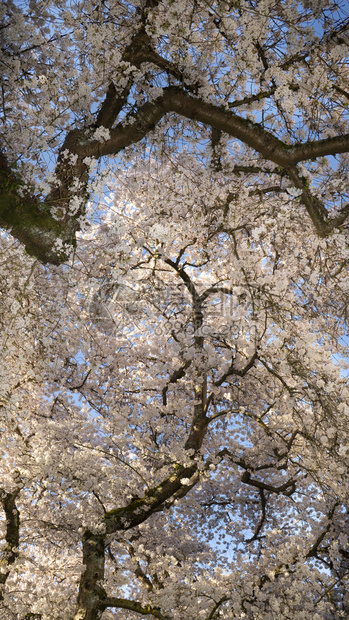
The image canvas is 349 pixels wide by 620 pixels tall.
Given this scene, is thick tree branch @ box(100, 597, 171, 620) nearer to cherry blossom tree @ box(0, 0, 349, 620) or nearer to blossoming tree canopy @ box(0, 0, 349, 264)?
cherry blossom tree @ box(0, 0, 349, 620)

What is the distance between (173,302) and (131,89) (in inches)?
185

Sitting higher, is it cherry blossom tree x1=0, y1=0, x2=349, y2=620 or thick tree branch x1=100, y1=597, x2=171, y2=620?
cherry blossom tree x1=0, y1=0, x2=349, y2=620

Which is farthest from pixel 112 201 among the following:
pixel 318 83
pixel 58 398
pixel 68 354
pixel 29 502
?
pixel 29 502

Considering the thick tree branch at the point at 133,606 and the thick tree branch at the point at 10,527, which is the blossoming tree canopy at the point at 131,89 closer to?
the thick tree branch at the point at 133,606

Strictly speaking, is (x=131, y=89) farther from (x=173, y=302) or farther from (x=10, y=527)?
(x=10, y=527)

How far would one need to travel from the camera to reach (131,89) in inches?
200

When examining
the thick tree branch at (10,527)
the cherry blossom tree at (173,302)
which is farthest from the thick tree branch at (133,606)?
the thick tree branch at (10,527)

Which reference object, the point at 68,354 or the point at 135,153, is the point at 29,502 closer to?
the point at 68,354

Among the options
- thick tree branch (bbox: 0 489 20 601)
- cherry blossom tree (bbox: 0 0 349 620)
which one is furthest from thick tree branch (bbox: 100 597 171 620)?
thick tree branch (bbox: 0 489 20 601)

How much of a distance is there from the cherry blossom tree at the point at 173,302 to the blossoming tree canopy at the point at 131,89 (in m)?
0.03

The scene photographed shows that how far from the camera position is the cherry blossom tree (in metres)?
4.76

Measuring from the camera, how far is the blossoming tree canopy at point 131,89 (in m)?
4.44

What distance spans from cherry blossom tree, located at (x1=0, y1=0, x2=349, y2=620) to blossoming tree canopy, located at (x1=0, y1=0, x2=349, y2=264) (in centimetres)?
3

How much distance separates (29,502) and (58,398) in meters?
2.36
